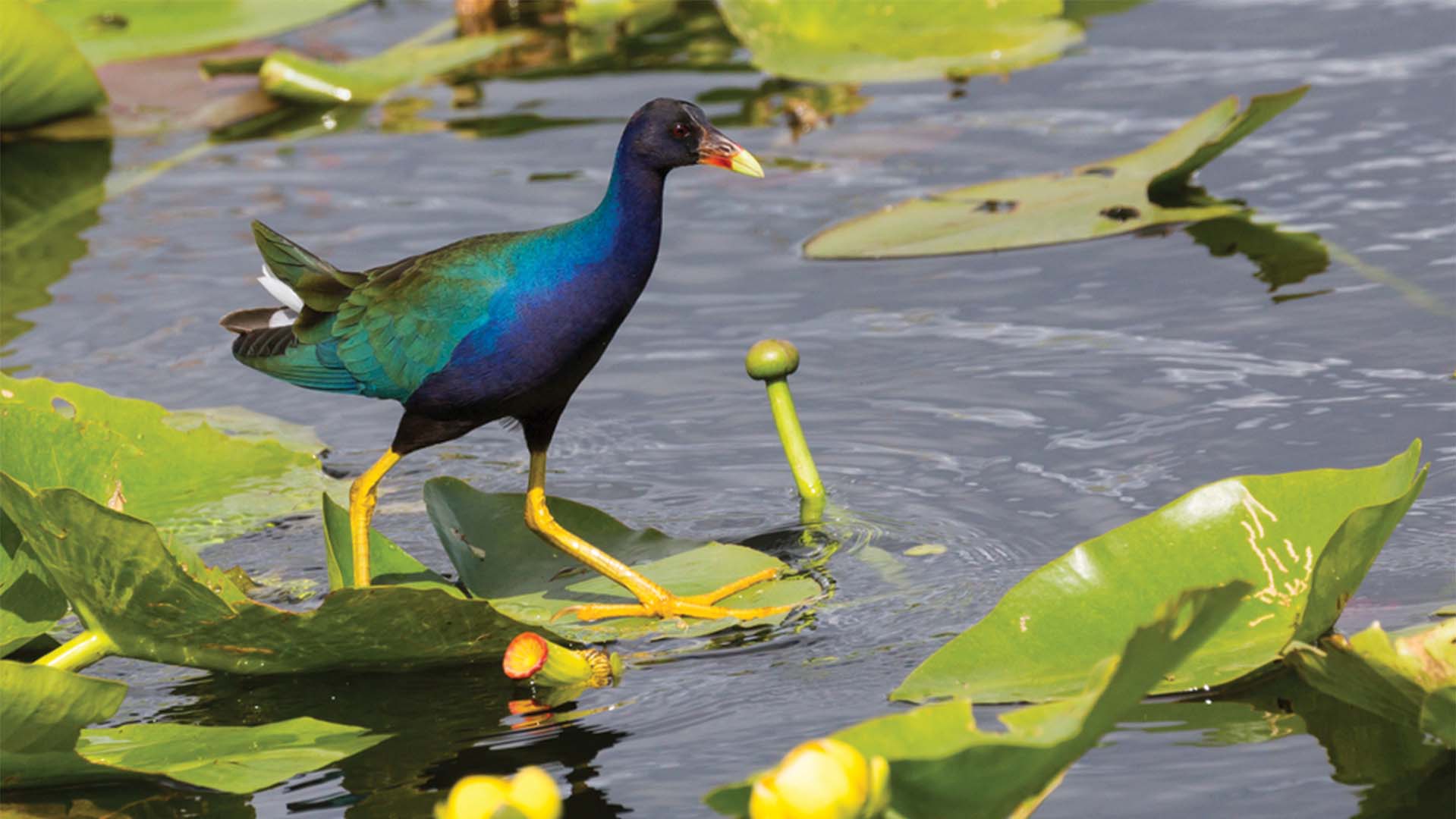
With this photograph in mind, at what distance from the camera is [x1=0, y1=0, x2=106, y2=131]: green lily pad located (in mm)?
5496

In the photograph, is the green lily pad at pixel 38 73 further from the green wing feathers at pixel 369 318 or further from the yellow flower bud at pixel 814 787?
the yellow flower bud at pixel 814 787

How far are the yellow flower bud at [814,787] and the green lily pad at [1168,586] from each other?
2.32 ft

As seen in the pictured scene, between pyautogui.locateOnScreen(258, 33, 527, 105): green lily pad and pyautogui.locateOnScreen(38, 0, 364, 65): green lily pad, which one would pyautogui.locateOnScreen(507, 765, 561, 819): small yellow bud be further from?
pyautogui.locateOnScreen(38, 0, 364, 65): green lily pad

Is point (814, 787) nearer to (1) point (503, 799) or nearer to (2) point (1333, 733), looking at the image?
(1) point (503, 799)

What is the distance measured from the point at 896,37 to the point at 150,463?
13.0 ft

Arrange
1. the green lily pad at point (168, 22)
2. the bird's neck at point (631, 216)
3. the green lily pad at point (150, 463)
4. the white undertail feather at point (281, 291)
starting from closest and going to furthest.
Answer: the green lily pad at point (150, 463) < the bird's neck at point (631, 216) < the white undertail feather at point (281, 291) < the green lily pad at point (168, 22)

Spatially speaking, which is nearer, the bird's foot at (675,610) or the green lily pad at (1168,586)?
the green lily pad at (1168,586)

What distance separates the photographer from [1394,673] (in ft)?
A: 6.81

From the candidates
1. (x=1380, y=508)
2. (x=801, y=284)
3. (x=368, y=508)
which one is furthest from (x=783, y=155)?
(x=1380, y=508)

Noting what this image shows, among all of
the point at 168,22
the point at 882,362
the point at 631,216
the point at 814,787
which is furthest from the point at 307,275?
the point at 168,22

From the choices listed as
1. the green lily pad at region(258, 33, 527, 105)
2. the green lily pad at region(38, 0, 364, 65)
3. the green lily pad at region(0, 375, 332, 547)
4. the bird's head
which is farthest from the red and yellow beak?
the green lily pad at region(38, 0, 364, 65)

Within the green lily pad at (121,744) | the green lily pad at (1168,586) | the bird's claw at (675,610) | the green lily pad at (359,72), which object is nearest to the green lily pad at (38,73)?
the green lily pad at (359,72)

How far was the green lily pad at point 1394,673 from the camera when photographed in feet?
6.63

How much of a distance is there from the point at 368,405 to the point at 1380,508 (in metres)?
2.81
